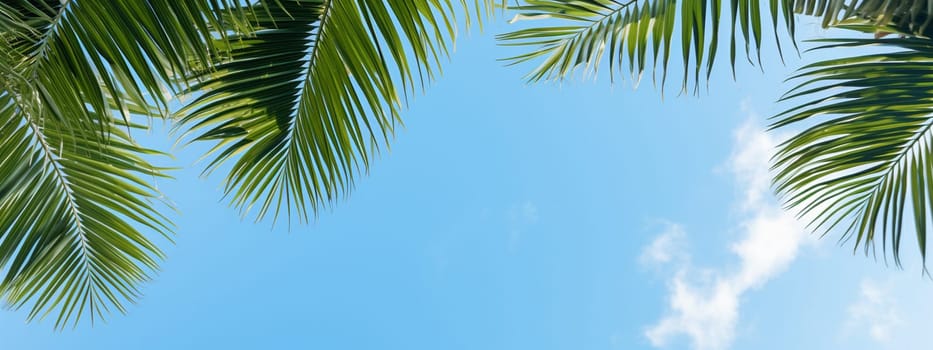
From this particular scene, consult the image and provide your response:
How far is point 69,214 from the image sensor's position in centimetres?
214

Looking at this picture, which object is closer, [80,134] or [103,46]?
[103,46]

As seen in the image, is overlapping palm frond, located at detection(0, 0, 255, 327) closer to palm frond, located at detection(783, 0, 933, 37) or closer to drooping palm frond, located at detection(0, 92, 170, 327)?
drooping palm frond, located at detection(0, 92, 170, 327)

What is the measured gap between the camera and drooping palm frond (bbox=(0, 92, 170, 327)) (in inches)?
75.3

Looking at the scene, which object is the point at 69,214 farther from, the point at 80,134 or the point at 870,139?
the point at 870,139

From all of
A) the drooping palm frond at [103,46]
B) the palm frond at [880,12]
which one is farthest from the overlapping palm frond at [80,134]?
the palm frond at [880,12]

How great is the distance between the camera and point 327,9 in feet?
6.14

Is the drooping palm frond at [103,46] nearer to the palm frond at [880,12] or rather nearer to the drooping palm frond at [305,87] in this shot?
the drooping palm frond at [305,87]

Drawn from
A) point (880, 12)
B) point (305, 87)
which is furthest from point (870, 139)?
point (305, 87)

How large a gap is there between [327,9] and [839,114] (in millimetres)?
1590

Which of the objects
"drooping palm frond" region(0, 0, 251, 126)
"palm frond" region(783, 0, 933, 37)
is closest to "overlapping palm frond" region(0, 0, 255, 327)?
"drooping palm frond" region(0, 0, 251, 126)

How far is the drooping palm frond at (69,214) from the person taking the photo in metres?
1.91

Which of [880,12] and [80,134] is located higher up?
[880,12]

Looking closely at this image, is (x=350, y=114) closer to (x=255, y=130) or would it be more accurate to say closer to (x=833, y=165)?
(x=255, y=130)

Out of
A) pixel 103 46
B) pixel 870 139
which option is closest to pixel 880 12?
pixel 870 139
